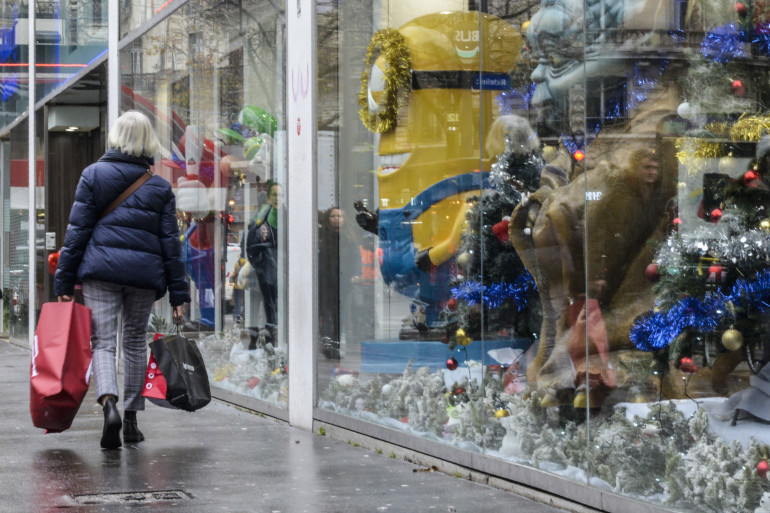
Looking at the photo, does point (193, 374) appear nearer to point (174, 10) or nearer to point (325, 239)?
point (325, 239)

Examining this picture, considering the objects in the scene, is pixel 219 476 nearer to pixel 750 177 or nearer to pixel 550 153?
pixel 550 153

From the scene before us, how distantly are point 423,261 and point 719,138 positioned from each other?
255cm

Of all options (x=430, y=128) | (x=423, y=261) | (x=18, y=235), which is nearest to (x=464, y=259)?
(x=423, y=261)

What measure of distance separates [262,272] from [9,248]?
11.2 metres

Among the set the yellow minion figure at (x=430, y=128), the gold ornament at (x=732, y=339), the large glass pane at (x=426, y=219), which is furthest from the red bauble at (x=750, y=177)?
the yellow minion figure at (x=430, y=128)

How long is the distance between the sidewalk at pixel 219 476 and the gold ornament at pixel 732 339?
127 centimetres

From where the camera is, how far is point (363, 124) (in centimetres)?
780

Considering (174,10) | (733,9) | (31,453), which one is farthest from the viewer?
(174,10)

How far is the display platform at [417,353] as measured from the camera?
20.7 ft

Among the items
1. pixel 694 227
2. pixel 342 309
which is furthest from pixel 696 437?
pixel 342 309

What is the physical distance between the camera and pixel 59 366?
23.5 feet

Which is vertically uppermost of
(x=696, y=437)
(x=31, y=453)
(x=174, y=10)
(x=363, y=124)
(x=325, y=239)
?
(x=174, y=10)

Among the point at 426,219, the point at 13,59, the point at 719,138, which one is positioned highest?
the point at 13,59

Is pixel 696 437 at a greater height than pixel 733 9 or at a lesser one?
lesser
